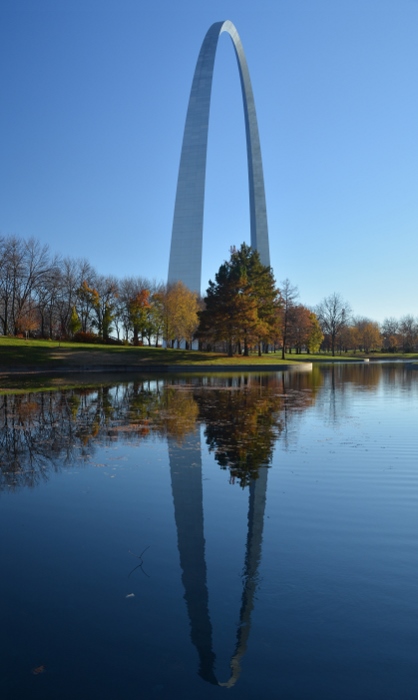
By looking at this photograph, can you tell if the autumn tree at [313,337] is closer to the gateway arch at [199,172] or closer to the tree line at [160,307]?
the tree line at [160,307]

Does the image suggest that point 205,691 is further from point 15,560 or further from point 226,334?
point 226,334

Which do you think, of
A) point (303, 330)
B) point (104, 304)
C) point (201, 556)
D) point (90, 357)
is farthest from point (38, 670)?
point (303, 330)

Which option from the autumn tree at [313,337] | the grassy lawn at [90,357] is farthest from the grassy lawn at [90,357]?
the autumn tree at [313,337]

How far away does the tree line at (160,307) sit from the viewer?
1722 inches

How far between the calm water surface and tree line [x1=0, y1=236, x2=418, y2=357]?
1383 inches

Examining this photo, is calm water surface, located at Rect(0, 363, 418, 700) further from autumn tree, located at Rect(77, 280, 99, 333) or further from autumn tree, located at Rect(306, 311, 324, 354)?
autumn tree, located at Rect(306, 311, 324, 354)

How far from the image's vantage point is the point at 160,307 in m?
56.0

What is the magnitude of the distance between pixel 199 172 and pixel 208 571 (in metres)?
48.1

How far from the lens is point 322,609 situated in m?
3.50

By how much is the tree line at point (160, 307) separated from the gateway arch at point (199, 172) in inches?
118

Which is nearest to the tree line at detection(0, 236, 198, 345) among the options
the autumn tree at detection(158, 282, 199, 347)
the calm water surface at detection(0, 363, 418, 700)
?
the autumn tree at detection(158, 282, 199, 347)

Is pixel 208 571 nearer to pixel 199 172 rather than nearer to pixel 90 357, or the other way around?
pixel 90 357

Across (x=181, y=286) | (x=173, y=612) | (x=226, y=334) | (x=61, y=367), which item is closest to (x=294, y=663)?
(x=173, y=612)

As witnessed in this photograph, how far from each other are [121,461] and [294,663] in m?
5.25
